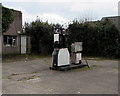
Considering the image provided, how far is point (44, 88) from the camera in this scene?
724cm

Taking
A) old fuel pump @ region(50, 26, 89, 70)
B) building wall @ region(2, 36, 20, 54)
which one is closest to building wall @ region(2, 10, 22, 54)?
building wall @ region(2, 36, 20, 54)

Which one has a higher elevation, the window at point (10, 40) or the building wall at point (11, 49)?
the window at point (10, 40)

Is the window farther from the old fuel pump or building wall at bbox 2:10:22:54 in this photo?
the old fuel pump

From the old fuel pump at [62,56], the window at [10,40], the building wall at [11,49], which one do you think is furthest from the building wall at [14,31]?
the old fuel pump at [62,56]

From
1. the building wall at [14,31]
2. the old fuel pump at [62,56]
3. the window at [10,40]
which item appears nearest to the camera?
the old fuel pump at [62,56]

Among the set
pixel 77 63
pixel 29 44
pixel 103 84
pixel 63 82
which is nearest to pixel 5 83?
pixel 63 82

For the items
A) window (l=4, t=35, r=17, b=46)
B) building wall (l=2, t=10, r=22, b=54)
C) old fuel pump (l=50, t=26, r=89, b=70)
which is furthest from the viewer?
window (l=4, t=35, r=17, b=46)

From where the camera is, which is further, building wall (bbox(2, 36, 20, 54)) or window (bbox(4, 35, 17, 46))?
window (bbox(4, 35, 17, 46))

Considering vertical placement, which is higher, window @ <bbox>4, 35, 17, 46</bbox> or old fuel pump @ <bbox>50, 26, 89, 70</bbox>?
window @ <bbox>4, 35, 17, 46</bbox>

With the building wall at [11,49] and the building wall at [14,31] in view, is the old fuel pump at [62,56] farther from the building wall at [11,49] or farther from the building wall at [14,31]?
the building wall at [14,31]

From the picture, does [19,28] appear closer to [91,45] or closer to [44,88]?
[91,45]

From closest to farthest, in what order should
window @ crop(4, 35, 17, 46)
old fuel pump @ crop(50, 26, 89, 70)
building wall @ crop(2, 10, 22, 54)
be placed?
old fuel pump @ crop(50, 26, 89, 70) → building wall @ crop(2, 10, 22, 54) → window @ crop(4, 35, 17, 46)

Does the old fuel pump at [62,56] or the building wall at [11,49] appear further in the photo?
the building wall at [11,49]

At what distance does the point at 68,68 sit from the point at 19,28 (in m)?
13.2
